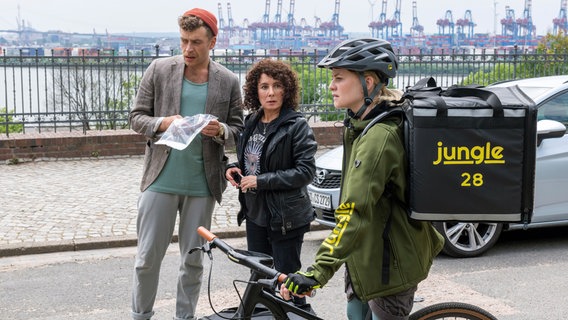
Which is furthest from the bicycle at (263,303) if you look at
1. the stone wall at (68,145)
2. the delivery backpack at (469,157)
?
the stone wall at (68,145)

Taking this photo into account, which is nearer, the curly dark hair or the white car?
the curly dark hair

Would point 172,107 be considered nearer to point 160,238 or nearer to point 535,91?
point 160,238

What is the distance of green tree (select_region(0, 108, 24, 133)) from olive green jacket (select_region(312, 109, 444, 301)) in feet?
34.2

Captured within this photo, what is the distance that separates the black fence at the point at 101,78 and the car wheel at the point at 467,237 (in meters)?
5.65

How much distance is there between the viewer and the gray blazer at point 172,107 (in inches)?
194

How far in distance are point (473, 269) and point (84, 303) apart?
334 cm

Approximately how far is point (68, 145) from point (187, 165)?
8474mm

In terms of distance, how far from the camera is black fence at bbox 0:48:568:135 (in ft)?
43.6

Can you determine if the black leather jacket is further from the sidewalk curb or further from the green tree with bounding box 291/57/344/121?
the green tree with bounding box 291/57/344/121

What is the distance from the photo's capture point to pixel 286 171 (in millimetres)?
4945

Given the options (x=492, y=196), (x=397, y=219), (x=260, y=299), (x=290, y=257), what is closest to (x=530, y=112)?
(x=492, y=196)

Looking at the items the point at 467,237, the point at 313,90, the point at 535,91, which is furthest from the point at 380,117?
the point at 313,90

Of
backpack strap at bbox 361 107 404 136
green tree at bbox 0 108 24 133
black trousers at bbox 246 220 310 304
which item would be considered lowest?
green tree at bbox 0 108 24 133

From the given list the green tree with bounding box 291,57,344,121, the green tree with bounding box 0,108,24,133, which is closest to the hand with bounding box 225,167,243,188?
the green tree with bounding box 0,108,24,133
